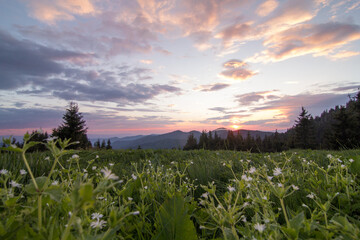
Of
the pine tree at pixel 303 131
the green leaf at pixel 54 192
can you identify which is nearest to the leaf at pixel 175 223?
the green leaf at pixel 54 192

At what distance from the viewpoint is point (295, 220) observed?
130cm

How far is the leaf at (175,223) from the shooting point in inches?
68.4

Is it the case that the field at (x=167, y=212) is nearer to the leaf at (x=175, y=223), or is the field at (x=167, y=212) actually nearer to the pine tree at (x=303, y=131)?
the leaf at (x=175, y=223)

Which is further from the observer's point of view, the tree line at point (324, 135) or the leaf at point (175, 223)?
the tree line at point (324, 135)

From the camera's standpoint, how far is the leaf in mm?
1738

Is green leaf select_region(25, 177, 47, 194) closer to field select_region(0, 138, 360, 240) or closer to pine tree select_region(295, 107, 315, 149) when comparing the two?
field select_region(0, 138, 360, 240)

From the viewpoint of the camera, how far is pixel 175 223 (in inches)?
71.9

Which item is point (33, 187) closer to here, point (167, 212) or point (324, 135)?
point (167, 212)

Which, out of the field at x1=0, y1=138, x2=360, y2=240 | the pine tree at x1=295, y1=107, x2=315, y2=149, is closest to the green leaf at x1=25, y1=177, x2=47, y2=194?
the field at x1=0, y1=138, x2=360, y2=240

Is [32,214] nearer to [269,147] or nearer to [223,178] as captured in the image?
[223,178]

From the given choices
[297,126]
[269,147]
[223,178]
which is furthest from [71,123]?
[269,147]

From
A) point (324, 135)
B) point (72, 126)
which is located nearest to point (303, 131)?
point (324, 135)

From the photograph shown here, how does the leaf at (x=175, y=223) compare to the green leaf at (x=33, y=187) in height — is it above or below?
below

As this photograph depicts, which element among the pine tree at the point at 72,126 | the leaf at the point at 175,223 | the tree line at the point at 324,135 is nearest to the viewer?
the leaf at the point at 175,223
